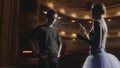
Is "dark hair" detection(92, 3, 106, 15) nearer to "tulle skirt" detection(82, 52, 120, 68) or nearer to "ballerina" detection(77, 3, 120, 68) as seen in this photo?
"ballerina" detection(77, 3, 120, 68)

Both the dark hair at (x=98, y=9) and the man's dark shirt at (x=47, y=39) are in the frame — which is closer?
the dark hair at (x=98, y=9)

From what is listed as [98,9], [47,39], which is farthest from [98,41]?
[47,39]

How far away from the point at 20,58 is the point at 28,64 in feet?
→ 1.81

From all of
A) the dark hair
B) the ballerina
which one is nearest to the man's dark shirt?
the ballerina

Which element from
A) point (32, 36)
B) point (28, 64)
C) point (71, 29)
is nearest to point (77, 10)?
point (71, 29)

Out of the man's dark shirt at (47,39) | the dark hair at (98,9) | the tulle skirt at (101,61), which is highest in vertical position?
the dark hair at (98,9)

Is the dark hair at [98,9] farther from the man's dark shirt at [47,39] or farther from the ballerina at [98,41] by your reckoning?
the man's dark shirt at [47,39]

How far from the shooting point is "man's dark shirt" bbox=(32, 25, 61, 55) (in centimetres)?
295

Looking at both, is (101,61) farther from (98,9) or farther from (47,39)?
(47,39)

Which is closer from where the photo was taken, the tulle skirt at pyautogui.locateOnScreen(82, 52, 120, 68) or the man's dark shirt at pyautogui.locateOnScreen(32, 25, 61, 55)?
the tulle skirt at pyautogui.locateOnScreen(82, 52, 120, 68)

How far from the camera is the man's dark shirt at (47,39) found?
9.69 ft

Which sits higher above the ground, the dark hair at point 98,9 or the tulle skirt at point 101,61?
the dark hair at point 98,9

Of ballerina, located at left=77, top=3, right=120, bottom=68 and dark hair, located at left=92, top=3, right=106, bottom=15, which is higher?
dark hair, located at left=92, top=3, right=106, bottom=15

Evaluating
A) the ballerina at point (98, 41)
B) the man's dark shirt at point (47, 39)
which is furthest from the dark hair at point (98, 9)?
the man's dark shirt at point (47, 39)
